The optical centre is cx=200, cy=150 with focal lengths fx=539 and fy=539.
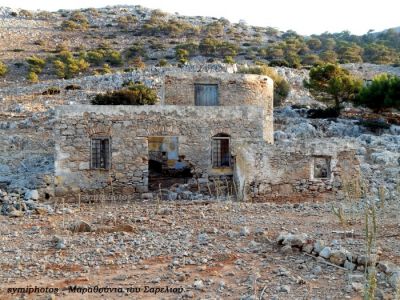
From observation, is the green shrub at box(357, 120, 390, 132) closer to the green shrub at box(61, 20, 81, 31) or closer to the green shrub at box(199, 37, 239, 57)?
the green shrub at box(199, 37, 239, 57)

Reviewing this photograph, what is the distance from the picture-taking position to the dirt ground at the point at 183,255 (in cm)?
655

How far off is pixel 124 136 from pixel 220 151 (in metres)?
2.95

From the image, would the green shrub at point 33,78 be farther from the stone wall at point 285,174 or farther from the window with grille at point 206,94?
the stone wall at point 285,174

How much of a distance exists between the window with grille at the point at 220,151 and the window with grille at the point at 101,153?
3.12 metres

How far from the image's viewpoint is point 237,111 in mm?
16281

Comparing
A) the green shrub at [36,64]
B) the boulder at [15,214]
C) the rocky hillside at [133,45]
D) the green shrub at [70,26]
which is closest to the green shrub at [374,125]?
the boulder at [15,214]

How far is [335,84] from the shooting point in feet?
107

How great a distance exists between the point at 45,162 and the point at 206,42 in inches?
1676

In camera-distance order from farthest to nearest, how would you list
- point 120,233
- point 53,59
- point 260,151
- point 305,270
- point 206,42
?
point 206,42 → point 53,59 → point 260,151 → point 120,233 → point 305,270

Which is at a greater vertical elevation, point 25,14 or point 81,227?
point 25,14

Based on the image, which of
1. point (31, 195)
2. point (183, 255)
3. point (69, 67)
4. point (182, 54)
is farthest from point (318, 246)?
point (182, 54)

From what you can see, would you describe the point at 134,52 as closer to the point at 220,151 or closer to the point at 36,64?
the point at 36,64

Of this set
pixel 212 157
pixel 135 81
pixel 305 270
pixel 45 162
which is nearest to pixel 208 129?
pixel 212 157

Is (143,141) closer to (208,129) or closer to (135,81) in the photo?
(208,129)
